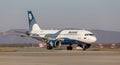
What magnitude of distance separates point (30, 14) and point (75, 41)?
834 inches

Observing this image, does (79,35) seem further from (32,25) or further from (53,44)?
(32,25)

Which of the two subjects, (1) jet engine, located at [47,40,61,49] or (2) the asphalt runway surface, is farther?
(1) jet engine, located at [47,40,61,49]

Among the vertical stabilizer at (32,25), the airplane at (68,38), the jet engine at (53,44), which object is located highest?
the vertical stabilizer at (32,25)

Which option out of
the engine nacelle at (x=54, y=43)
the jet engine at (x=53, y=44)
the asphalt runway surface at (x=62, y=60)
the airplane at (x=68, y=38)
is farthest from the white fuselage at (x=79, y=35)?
the asphalt runway surface at (x=62, y=60)

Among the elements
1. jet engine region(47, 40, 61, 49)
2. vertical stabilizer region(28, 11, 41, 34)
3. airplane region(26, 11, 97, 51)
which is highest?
vertical stabilizer region(28, 11, 41, 34)

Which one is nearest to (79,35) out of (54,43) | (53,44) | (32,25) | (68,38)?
(68,38)

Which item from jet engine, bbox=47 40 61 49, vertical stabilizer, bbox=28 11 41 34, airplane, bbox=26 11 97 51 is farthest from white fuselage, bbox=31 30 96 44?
vertical stabilizer, bbox=28 11 41 34

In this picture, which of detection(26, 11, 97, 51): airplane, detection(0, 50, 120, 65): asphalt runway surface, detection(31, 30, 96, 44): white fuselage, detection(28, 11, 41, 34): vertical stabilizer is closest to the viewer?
detection(0, 50, 120, 65): asphalt runway surface

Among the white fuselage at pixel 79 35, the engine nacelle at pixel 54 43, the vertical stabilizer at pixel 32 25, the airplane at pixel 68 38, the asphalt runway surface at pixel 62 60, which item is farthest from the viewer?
the vertical stabilizer at pixel 32 25

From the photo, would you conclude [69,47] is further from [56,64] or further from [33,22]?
[56,64]

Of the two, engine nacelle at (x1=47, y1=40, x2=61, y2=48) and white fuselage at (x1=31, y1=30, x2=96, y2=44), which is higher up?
white fuselage at (x1=31, y1=30, x2=96, y2=44)

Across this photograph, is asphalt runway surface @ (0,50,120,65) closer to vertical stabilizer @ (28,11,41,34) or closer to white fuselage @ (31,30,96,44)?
white fuselage @ (31,30,96,44)

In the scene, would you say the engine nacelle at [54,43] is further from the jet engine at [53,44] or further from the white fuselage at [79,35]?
the white fuselage at [79,35]

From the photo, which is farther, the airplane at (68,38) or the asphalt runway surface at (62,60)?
the airplane at (68,38)
